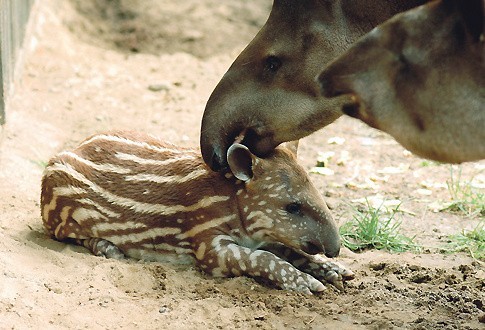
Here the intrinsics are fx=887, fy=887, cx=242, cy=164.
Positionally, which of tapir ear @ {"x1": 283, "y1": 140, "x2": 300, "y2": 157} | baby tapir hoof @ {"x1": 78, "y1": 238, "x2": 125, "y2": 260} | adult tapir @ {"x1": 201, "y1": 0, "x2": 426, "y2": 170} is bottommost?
baby tapir hoof @ {"x1": 78, "y1": 238, "x2": 125, "y2": 260}

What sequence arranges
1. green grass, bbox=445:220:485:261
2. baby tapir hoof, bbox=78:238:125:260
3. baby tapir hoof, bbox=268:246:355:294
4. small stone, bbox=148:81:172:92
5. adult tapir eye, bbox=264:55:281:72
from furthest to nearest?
1. small stone, bbox=148:81:172:92
2. green grass, bbox=445:220:485:261
3. baby tapir hoof, bbox=78:238:125:260
4. baby tapir hoof, bbox=268:246:355:294
5. adult tapir eye, bbox=264:55:281:72

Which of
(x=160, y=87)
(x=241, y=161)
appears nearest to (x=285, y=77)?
(x=241, y=161)

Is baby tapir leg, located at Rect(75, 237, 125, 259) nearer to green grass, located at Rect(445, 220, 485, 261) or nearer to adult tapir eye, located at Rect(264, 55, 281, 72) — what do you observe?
adult tapir eye, located at Rect(264, 55, 281, 72)

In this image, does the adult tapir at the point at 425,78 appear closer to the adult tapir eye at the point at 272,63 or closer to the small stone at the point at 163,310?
the adult tapir eye at the point at 272,63

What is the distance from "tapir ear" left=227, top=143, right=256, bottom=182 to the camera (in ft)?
16.9

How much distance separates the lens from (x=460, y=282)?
5.45 meters

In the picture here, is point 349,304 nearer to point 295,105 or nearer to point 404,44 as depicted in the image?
point 295,105

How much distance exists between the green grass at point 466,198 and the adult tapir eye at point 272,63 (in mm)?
2482

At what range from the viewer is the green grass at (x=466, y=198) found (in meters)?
6.85

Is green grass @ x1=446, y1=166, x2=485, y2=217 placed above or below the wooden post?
below

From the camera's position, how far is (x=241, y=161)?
5.27 meters

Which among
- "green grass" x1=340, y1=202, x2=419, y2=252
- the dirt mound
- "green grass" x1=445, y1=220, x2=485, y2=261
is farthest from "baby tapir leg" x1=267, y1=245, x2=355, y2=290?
the dirt mound

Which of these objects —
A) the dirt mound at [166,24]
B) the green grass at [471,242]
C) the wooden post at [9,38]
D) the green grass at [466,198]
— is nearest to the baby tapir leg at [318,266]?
the green grass at [471,242]

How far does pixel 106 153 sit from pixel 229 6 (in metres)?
5.67
